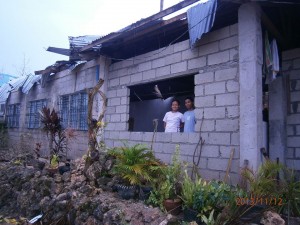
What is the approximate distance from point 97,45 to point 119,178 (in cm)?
360

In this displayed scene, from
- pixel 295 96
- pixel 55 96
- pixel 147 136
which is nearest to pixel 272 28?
pixel 295 96

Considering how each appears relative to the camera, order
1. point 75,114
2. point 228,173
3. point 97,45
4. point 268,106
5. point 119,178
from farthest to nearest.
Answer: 1. point 75,114
2. point 97,45
3. point 268,106
4. point 119,178
5. point 228,173

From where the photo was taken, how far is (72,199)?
5.23 m

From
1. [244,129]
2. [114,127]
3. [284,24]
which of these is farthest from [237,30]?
[114,127]

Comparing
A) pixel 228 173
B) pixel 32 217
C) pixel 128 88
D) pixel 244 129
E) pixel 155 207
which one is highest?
pixel 128 88

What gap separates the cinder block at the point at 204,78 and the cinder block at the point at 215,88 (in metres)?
0.10

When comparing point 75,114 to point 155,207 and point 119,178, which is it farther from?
point 155,207

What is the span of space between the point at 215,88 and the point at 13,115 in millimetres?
12789

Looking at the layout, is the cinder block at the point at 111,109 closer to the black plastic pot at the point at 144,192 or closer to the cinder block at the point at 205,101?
the cinder block at the point at 205,101

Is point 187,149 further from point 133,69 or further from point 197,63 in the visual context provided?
point 133,69

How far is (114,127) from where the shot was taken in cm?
755

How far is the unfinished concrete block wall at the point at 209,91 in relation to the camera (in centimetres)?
491

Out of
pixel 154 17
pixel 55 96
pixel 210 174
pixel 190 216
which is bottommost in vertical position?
pixel 190 216

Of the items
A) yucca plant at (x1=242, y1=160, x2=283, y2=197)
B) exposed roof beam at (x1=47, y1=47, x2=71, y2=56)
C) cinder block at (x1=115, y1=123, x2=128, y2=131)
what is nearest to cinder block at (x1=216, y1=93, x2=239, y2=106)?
yucca plant at (x1=242, y1=160, x2=283, y2=197)
